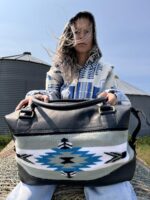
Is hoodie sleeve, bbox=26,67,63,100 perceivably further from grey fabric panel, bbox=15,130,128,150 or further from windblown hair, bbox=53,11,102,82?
grey fabric panel, bbox=15,130,128,150

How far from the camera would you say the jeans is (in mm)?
1944

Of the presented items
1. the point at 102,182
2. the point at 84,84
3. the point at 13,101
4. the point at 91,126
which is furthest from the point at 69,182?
the point at 13,101

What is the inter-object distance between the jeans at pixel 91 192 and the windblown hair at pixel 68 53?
1.81ft

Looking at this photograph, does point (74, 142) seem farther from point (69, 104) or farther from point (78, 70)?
point (78, 70)

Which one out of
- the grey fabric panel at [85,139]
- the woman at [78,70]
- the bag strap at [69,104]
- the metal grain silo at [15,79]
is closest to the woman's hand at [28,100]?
the woman at [78,70]

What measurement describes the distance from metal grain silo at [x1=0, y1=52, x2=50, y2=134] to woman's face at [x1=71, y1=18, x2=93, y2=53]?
12113 mm

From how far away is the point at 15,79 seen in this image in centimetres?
1459

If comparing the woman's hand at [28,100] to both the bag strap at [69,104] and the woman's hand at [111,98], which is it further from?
the woman's hand at [111,98]

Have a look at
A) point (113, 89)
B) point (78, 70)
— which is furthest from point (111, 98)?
point (78, 70)

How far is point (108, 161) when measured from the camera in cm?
189

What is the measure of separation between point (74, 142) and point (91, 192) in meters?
0.26

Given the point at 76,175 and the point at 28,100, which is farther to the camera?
the point at 28,100

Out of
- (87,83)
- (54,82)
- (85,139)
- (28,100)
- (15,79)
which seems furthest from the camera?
(15,79)

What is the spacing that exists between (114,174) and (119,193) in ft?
0.25
